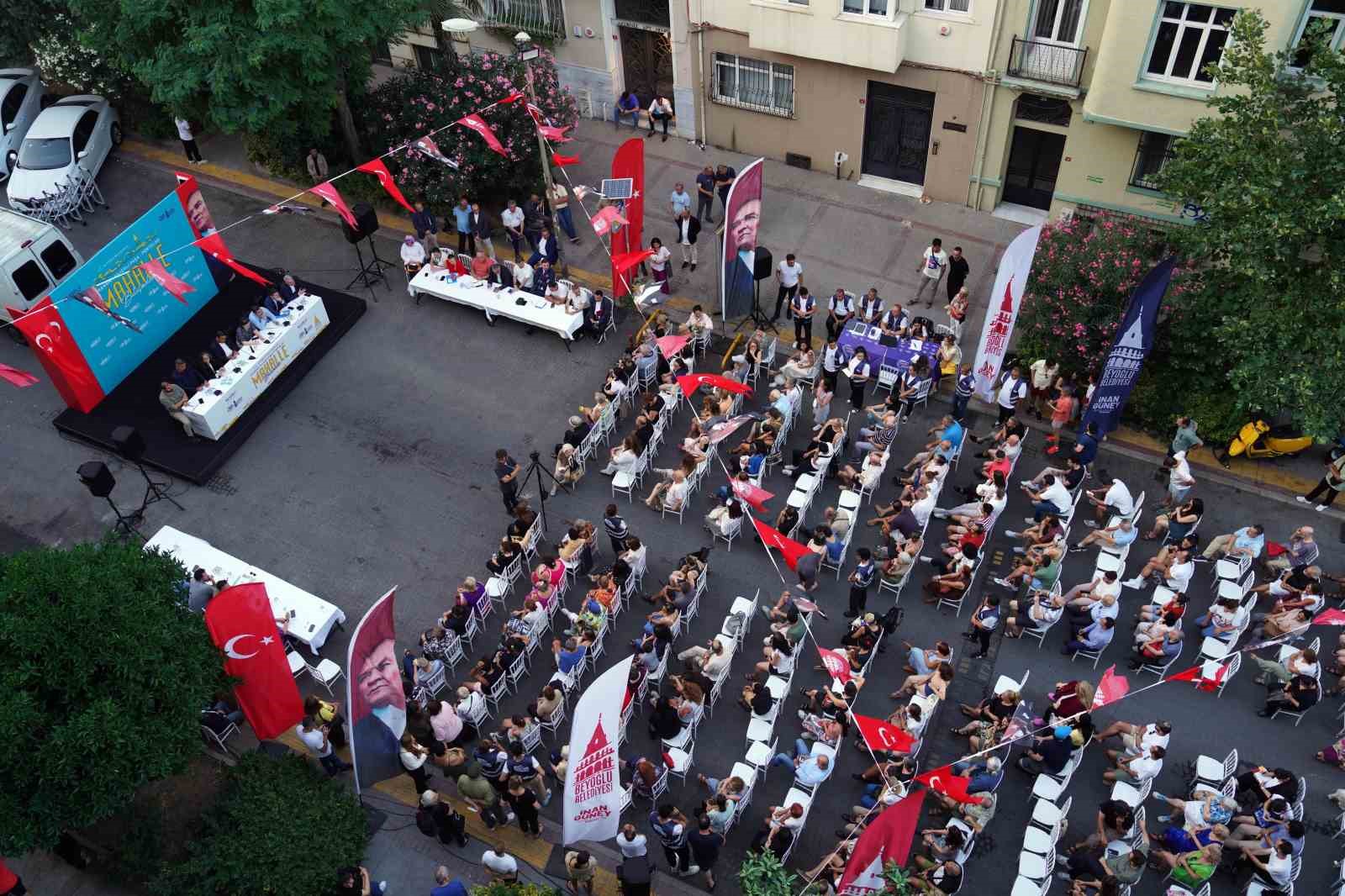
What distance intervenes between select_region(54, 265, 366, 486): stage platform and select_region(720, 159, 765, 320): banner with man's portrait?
7.61m

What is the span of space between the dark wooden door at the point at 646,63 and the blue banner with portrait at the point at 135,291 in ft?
34.6

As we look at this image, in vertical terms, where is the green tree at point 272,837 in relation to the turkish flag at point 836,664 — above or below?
below

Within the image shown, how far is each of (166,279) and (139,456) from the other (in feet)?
11.0

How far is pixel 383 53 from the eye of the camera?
28.6 metres

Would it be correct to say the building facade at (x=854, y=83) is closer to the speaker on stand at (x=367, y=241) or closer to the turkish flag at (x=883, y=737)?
the speaker on stand at (x=367, y=241)

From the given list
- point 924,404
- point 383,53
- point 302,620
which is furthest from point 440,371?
point 383,53

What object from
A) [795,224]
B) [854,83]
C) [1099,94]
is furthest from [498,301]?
[1099,94]

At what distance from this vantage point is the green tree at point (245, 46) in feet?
66.8

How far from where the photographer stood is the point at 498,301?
70.7 ft

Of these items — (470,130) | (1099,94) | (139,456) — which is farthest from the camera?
(470,130)

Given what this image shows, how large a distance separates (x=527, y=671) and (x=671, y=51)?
15.3 m

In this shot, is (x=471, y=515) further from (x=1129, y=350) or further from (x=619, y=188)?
(x=1129, y=350)

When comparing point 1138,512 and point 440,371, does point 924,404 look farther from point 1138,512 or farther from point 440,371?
point 440,371

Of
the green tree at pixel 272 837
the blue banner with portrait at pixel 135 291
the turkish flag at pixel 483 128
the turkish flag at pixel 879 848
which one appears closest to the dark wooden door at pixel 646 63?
the turkish flag at pixel 483 128
